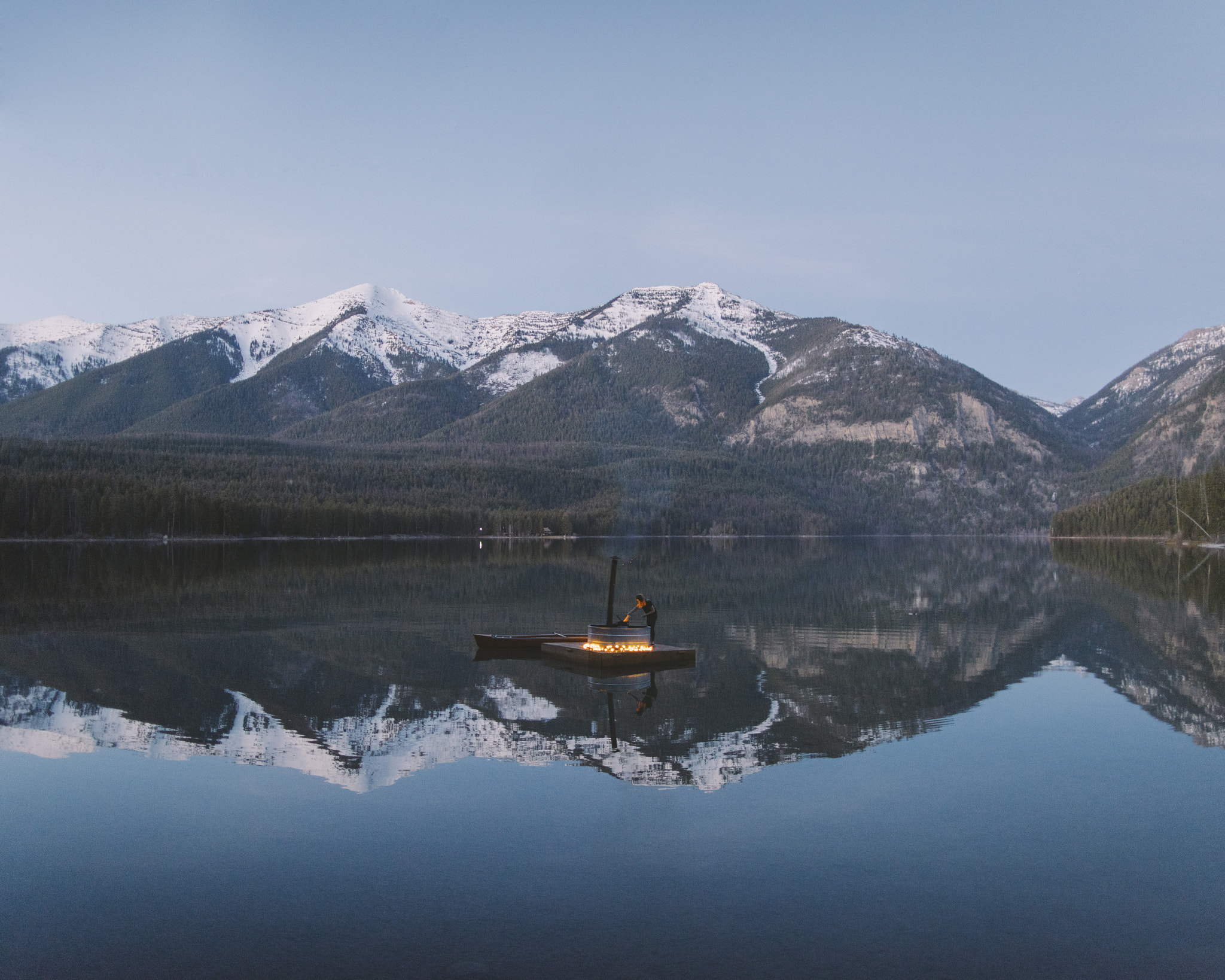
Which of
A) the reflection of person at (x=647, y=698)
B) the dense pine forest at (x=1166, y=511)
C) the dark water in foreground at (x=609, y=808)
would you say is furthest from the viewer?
the dense pine forest at (x=1166, y=511)

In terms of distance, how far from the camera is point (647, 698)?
2608 centimetres

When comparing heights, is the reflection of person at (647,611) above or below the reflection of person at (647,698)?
above

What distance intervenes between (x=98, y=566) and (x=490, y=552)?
177 ft

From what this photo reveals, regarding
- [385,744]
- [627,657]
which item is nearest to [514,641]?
[627,657]

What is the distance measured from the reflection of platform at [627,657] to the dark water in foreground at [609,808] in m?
1.18

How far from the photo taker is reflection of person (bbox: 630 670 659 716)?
971 inches

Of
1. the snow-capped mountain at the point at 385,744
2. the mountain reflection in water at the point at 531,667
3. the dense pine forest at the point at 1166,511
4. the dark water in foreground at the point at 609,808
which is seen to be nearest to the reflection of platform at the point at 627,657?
the mountain reflection in water at the point at 531,667

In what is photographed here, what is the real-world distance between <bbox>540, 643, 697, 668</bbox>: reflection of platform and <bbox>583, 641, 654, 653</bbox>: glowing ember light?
90 millimetres

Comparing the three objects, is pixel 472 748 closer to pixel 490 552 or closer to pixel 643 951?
pixel 643 951

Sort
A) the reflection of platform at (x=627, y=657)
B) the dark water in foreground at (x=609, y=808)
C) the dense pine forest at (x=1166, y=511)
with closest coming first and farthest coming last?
the dark water in foreground at (x=609, y=808) → the reflection of platform at (x=627, y=657) → the dense pine forest at (x=1166, y=511)

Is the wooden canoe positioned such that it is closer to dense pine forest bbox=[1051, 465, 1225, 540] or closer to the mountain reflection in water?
the mountain reflection in water

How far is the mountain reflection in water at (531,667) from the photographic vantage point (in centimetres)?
2077

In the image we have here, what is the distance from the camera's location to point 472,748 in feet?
66.7

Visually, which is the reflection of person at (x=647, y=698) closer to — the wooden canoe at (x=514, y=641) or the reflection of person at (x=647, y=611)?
the reflection of person at (x=647, y=611)
